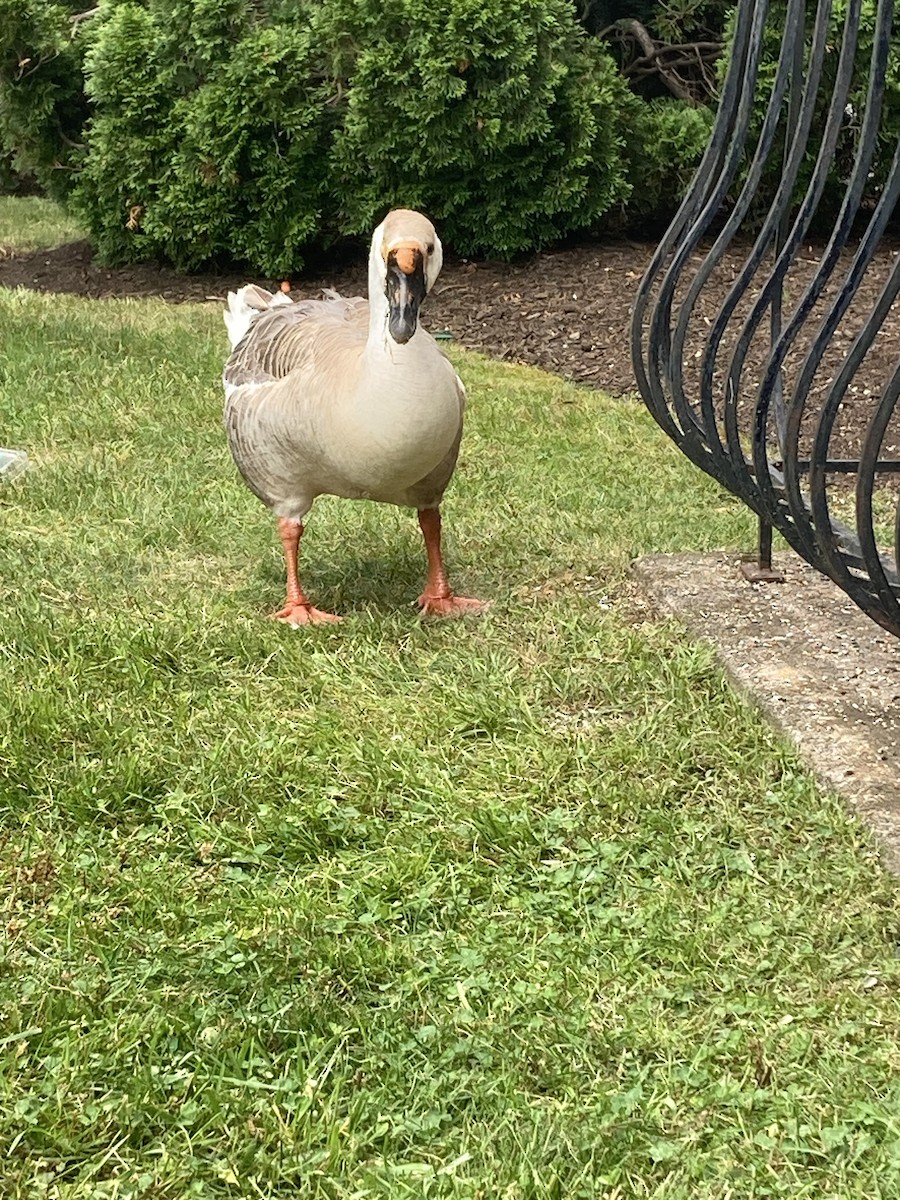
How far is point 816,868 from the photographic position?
2516mm

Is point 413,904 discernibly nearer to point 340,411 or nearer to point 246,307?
point 340,411

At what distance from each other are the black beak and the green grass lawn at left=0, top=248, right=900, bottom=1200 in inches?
36.0

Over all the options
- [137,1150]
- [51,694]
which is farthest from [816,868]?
[51,694]

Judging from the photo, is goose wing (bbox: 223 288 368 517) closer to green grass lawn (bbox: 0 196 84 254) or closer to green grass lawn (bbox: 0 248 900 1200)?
green grass lawn (bbox: 0 248 900 1200)

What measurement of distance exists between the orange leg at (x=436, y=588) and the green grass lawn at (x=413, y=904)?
0.09 meters

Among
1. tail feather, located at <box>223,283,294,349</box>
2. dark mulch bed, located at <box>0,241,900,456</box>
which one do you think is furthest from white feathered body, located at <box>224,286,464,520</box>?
dark mulch bed, located at <box>0,241,900,456</box>

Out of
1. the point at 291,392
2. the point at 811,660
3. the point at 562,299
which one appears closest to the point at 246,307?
the point at 291,392

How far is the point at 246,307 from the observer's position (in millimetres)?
4523

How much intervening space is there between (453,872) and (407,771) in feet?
1.26

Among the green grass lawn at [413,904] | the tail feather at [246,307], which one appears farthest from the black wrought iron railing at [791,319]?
the tail feather at [246,307]

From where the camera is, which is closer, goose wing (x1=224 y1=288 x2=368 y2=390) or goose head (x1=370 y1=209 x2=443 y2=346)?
goose head (x1=370 y1=209 x2=443 y2=346)

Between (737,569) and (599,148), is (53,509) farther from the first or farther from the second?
(599,148)

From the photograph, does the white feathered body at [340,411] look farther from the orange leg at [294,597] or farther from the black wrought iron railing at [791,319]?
the black wrought iron railing at [791,319]

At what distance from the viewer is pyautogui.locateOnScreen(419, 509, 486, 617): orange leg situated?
150 inches
